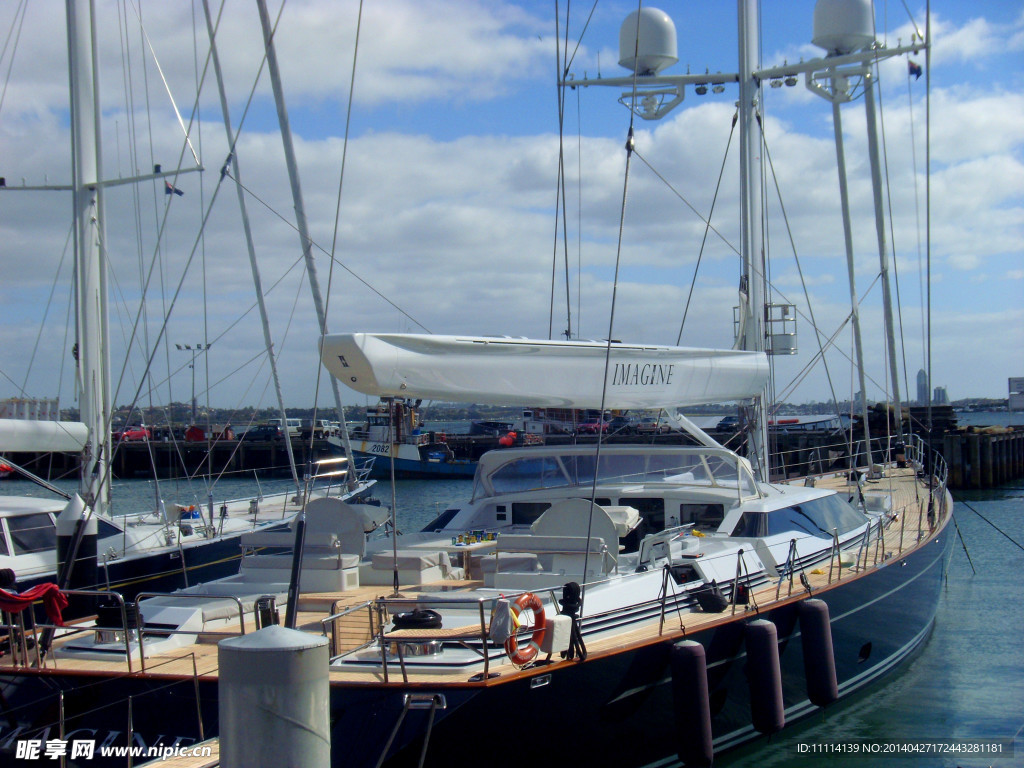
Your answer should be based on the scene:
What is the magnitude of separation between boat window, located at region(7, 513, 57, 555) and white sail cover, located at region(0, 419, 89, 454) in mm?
1125

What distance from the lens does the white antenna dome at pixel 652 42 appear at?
1683cm

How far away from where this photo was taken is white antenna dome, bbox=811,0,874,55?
16453 mm

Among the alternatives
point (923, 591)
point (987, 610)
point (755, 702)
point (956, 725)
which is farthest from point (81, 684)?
point (987, 610)

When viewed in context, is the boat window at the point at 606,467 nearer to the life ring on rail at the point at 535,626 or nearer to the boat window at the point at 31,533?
the life ring on rail at the point at 535,626

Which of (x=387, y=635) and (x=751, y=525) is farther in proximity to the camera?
(x=751, y=525)

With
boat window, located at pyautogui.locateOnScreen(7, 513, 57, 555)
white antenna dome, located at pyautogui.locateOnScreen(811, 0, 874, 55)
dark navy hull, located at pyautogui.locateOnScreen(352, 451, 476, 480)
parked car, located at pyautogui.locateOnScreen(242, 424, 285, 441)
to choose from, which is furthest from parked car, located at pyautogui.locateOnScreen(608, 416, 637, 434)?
parked car, located at pyautogui.locateOnScreen(242, 424, 285, 441)

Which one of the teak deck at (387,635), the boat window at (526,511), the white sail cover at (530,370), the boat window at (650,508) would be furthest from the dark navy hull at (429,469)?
the teak deck at (387,635)

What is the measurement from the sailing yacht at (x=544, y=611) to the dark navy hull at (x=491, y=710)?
2cm

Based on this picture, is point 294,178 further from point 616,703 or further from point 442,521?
point 616,703

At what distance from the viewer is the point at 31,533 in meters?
15.3

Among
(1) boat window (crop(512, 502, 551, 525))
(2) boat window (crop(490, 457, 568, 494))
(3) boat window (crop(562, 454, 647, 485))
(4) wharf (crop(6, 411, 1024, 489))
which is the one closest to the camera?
(1) boat window (crop(512, 502, 551, 525))

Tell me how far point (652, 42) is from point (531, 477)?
8.45 m

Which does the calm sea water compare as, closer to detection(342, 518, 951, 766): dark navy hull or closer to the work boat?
the work boat

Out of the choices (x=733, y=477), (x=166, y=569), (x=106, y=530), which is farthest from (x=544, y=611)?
(x=106, y=530)
